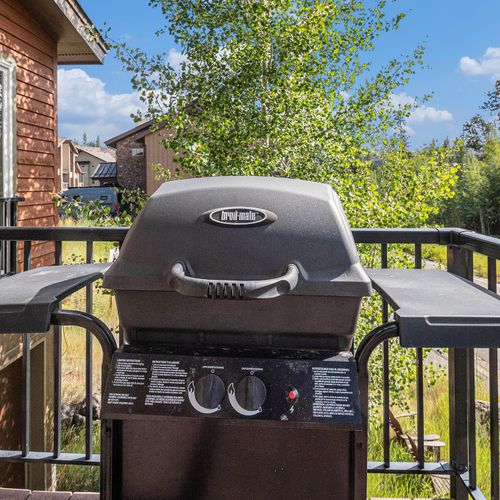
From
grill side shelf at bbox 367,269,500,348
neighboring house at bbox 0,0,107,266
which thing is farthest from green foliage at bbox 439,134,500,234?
grill side shelf at bbox 367,269,500,348

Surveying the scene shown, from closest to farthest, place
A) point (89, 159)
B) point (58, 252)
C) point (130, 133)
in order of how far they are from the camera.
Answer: point (58, 252)
point (130, 133)
point (89, 159)

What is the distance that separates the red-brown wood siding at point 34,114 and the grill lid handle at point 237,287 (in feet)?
15.7

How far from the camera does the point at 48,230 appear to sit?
2070 mm

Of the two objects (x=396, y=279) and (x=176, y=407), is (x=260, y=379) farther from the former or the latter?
(x=396, y=279)

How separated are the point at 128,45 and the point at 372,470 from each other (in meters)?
5.22

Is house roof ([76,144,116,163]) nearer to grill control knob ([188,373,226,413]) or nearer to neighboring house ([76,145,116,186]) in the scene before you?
neighboring house ([76,145,116,186])

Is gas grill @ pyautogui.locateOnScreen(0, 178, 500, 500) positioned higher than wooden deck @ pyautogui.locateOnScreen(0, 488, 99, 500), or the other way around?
gas grill @ pyautogui.locateOnScreen(0, 178, 500, 500)

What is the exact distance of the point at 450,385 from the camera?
190 cm

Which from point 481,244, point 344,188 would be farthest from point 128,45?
point 481,244

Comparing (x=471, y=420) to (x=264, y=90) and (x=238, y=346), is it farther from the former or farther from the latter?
(x=264, y=90)

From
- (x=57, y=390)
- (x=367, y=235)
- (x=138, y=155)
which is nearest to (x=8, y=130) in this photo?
(x=57, y=390)

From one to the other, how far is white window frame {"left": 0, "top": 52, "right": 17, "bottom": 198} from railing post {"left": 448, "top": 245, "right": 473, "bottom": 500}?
444 cm

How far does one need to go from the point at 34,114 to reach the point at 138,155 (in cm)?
1881

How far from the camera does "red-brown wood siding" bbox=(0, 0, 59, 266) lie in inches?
208
